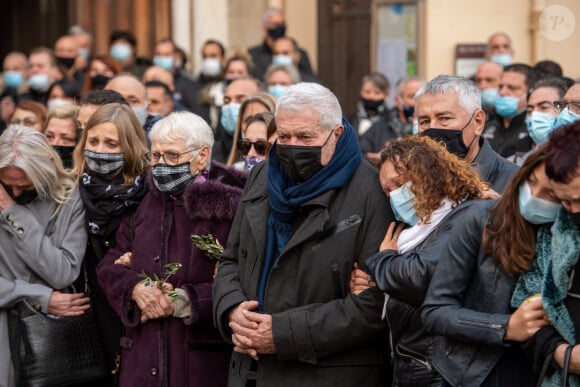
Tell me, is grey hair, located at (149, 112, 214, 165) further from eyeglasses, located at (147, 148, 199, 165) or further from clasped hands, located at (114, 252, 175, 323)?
clasped hands, located at (114, 252, 175, 323)

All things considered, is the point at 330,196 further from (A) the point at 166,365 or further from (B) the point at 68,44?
(B) the point at 68,44

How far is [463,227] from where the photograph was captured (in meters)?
4.79

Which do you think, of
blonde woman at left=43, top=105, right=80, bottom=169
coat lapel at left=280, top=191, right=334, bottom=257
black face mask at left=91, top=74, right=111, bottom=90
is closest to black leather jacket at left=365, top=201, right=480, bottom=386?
coat lapel at left=280, top=191, right=334, bottom=257

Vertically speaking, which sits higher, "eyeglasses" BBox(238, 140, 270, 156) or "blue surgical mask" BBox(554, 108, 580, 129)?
"blue surgical mask" BBox(554, 108, 580, 129)

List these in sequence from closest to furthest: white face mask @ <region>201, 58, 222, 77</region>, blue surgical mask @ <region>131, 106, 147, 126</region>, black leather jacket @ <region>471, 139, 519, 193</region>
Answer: black leather jacket @ <region>471, 139, 519, 193</region> < blue surgical mask @ <region>131, 106, 147, 126</region> < white face mask @ <region>201, 58, 222, 77</region>

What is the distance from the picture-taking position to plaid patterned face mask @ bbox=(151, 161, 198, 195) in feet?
20.5

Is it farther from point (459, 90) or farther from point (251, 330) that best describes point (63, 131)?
point (459, 90)

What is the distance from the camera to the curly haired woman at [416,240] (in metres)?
5.01

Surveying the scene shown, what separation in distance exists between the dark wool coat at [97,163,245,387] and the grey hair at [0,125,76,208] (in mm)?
690

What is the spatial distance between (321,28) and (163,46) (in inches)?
112

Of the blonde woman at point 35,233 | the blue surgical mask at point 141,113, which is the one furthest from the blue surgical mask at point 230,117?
the blonde woman at point 35,233

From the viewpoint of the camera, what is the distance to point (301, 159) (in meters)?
5.45

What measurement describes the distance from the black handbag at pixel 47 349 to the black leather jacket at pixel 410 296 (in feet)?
6.86

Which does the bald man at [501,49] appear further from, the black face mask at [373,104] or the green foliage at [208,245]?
the green foliage at [208,245]
